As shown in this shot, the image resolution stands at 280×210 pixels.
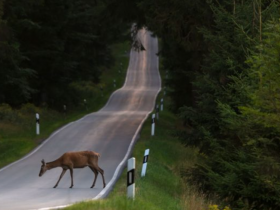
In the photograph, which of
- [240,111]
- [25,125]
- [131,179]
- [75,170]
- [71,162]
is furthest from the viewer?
[25,125]

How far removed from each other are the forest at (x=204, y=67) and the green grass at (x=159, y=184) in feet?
2.29

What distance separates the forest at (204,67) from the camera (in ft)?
42.6

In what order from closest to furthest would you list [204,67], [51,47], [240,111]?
[240,111] < [204,67] < [51,47]

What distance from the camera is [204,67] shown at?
18.4 m

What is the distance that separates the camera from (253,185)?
13469 mm

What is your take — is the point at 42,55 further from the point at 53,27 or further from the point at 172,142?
the point at 172,142

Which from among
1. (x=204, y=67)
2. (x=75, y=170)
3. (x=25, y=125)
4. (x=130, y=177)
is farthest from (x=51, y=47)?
(x=130, y=177)

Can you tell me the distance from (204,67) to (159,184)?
133 inches

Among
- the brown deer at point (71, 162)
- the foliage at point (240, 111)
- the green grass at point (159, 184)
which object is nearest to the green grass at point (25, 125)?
the green grass at point (159, 184)

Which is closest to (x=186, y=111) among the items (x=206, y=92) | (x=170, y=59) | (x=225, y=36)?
(x=206, y=92)

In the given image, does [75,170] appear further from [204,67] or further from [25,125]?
[25,125]

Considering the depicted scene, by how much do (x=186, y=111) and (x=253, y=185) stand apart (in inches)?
221

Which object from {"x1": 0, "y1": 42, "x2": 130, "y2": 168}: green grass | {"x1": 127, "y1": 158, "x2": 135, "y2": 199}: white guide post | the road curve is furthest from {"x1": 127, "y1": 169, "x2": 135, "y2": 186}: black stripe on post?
{"x1": 0, "y1": 42, "x2": 130, "y2": 168}: green grass

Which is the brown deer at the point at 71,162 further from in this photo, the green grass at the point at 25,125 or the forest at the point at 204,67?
the green grass at the point at 25,125
